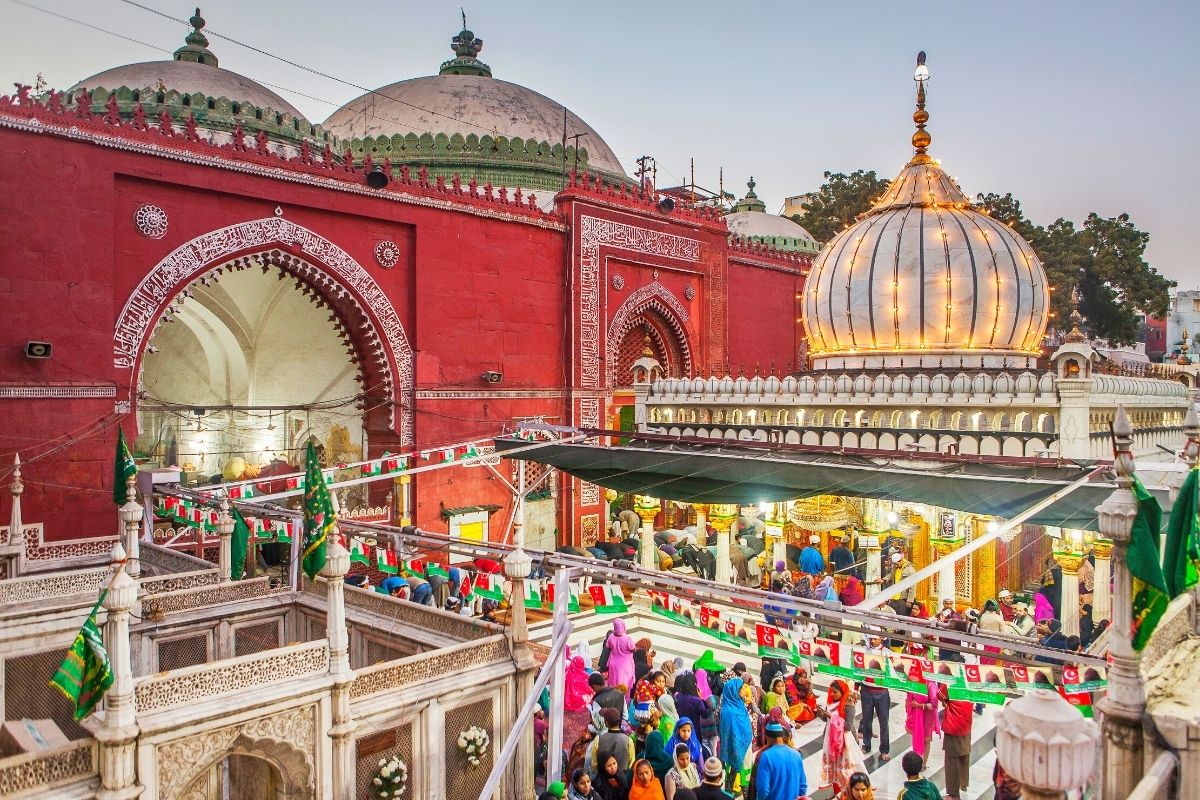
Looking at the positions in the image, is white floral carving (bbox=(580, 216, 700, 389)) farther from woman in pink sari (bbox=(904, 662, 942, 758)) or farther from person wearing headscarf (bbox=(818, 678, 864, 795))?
person wearing headscarf (bbox=(818, 678, 864, 795))

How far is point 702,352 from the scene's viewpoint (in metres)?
19.0

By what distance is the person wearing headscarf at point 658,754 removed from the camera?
5.74 metres

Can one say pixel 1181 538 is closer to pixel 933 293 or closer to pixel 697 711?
pixel 697 711

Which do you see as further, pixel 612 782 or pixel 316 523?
pixel 316 523

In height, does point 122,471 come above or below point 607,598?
above

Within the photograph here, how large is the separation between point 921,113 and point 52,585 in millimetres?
15502

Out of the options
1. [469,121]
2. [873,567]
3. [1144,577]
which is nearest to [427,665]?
[1144,577]

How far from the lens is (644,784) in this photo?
5254mm

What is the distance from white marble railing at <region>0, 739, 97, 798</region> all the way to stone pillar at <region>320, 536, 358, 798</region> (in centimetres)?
139

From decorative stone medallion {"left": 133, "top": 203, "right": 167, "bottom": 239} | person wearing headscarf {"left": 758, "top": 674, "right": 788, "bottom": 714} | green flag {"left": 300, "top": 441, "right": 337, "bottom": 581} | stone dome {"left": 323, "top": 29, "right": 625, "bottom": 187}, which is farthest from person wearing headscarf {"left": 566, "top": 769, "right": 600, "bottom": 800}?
stone dome {"left": 323, "top": 29, "right": 625, "bottom": 187}

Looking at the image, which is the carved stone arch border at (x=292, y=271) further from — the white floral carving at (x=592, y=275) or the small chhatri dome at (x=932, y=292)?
the small chhatri dome at (x=932, y=292)

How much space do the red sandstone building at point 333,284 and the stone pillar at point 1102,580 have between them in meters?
8.20

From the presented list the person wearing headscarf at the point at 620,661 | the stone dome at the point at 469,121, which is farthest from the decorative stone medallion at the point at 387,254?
the person wearing headscarf at the point at 620,661

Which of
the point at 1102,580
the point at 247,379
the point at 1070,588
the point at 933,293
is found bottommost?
the point at 1070,588
